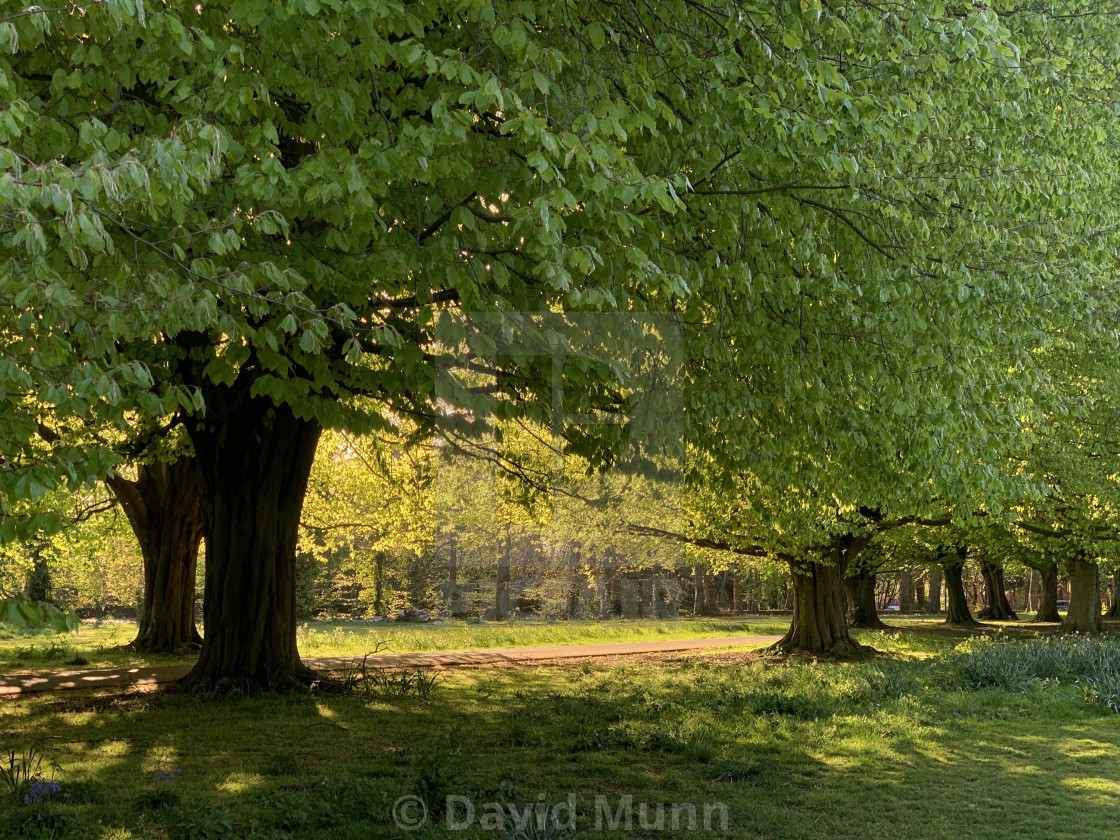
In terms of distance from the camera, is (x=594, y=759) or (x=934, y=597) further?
(x=934, y=597)

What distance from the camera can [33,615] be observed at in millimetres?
4105

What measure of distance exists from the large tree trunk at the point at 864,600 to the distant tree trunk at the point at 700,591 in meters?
11.2

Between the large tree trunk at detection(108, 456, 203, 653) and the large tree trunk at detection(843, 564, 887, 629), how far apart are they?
26.8 meters

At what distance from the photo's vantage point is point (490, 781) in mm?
8742

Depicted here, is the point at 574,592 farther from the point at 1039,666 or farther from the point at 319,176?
the point at 319,176

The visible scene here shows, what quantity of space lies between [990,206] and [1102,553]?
21395mm

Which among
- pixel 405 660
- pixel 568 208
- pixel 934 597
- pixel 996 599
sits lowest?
pixel 934 597

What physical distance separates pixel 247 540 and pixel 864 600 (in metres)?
31.6

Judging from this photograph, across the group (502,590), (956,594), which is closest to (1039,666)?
(502,590)

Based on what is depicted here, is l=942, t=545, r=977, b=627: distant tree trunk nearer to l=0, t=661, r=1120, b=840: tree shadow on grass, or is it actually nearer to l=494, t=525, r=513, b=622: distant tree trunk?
l=494, t=525, r=513, b=622: distant tree trunk

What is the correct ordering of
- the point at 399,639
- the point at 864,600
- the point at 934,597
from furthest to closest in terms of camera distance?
the point at 934,597 < the point at 864,600 < the point at 399,639

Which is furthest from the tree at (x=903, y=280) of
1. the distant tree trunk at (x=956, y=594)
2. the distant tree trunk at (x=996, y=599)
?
the distant tree trunk at (x=996, y=599)

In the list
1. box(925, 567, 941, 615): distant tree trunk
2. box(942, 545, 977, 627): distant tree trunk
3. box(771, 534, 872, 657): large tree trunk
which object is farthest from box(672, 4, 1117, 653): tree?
box(925, 567, 941, 615): distant tree trunk

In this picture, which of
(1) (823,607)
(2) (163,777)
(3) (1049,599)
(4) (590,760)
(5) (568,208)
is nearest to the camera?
(5) (568,208)
